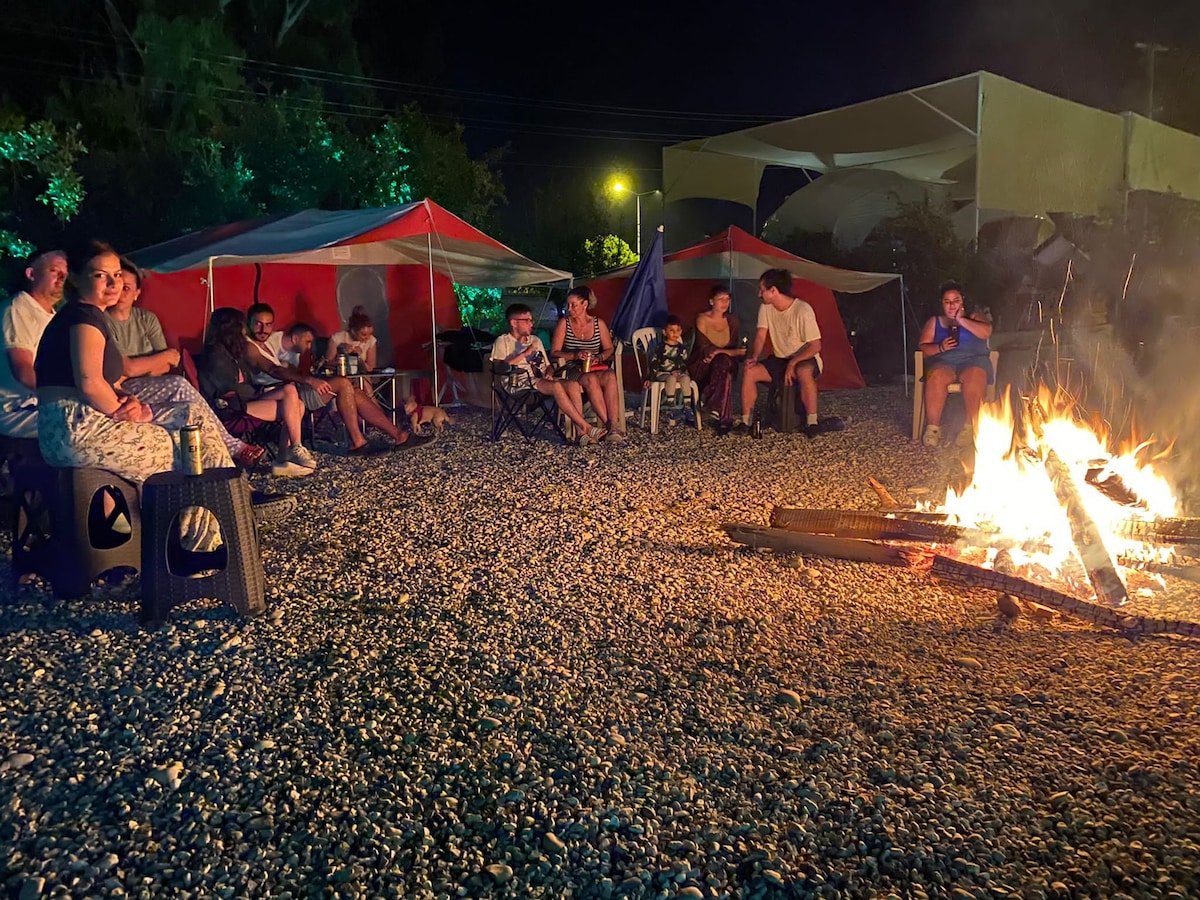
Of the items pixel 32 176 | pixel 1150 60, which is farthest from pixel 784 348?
pixel 1150 60

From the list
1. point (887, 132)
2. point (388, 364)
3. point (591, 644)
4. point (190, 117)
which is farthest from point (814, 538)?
point (190, 117)

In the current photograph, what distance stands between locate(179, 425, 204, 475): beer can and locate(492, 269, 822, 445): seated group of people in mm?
3696

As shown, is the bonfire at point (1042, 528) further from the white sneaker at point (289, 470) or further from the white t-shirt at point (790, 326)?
the white sneaker at point (289, 470)

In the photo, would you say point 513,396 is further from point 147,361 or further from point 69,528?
point 69,528

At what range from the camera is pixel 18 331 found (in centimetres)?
410

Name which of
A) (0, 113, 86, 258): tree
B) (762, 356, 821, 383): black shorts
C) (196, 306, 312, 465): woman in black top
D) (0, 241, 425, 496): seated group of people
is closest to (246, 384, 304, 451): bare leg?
(196, 306, 312, 465): woman in black top

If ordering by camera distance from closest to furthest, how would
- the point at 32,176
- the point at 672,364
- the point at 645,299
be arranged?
the point at 672,364
the point at 645,299
the point at 32,176

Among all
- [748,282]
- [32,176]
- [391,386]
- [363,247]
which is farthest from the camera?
[32,176]

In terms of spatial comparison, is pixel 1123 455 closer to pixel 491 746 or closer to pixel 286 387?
pixel 491 746

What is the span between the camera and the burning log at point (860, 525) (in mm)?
4031

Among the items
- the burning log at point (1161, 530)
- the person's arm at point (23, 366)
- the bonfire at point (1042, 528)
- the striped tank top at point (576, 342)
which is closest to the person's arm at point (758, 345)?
the striped tank top at point (576, 342)

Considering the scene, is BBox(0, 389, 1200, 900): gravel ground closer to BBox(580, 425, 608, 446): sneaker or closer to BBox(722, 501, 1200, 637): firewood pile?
BBox(722, 501, 1200, 637): firewood pile

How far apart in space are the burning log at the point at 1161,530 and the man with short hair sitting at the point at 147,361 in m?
3.88

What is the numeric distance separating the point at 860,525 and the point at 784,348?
3.42 meters
